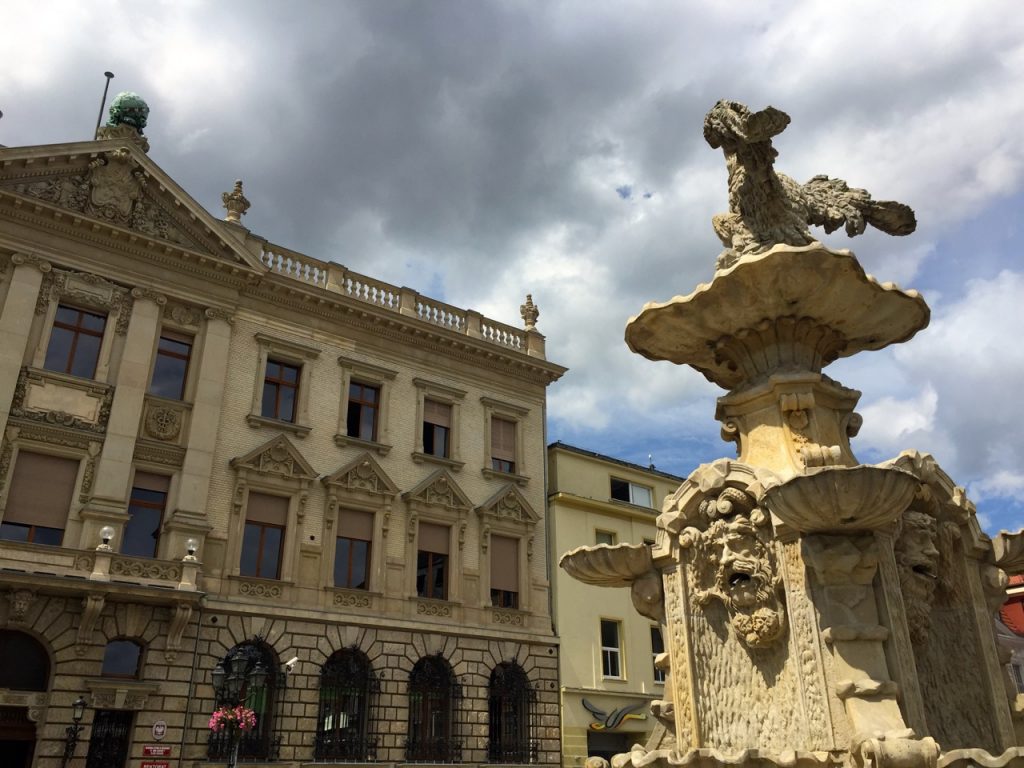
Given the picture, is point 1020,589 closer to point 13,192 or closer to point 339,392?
point 339,392

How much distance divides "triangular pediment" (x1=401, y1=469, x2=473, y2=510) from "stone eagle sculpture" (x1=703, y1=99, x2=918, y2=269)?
16.7 metres

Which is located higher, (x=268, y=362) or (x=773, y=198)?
(x=268, y=362)

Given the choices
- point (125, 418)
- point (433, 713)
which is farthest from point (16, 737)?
point (433, 713)

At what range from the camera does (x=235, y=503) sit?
68.1 feet

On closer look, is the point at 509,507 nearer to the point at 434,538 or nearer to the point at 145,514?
the point at 434,538

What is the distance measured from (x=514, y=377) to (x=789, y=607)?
21.7m

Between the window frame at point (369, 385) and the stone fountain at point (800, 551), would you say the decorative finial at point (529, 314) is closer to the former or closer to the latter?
the window frame at point (369, 385)

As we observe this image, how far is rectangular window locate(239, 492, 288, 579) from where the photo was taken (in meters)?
20.8

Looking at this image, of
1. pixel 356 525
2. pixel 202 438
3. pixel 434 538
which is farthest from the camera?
Answer: pixel 434 538

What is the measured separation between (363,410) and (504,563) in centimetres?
632

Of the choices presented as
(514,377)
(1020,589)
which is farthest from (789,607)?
(1020,589)

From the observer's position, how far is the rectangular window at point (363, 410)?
24.0 meters

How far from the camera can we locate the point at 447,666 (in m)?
22.5

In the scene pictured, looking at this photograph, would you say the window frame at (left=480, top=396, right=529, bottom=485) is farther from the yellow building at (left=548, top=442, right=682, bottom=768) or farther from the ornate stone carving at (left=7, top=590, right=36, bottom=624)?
the ornate stone carving at (left=7, top=590, right=36, bottom=624)
